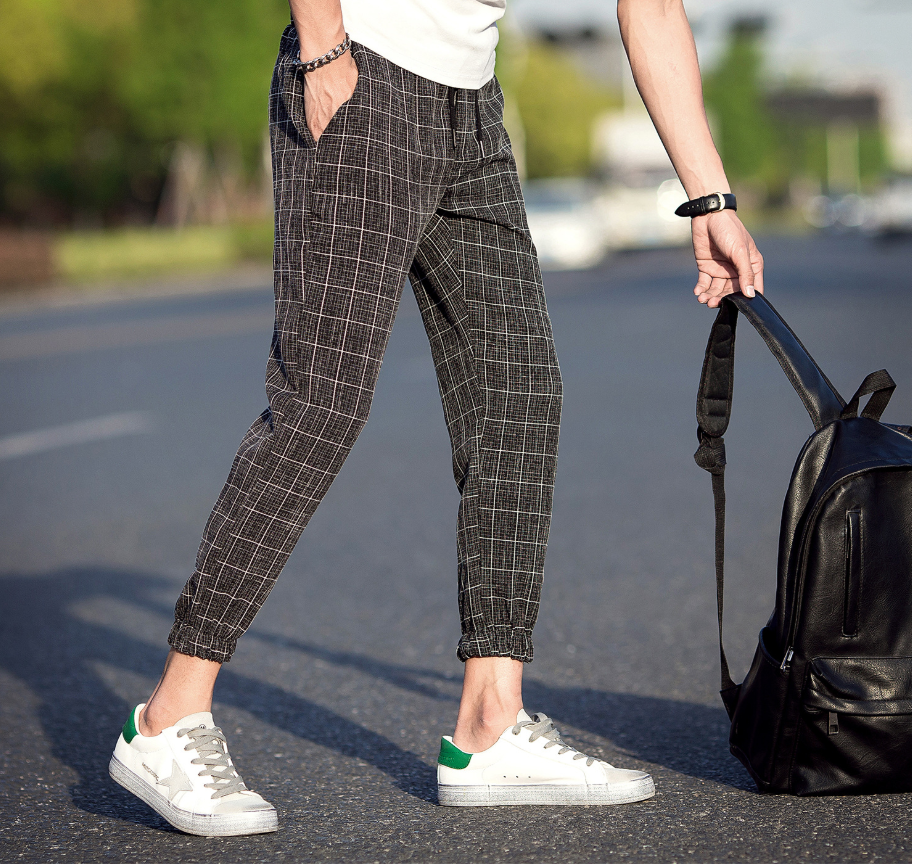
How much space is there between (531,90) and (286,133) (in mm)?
66440

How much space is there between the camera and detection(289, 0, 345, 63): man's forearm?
2.21m

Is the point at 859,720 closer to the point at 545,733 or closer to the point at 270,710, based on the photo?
the point at 545,733

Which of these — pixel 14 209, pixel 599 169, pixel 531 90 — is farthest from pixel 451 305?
pixel 531 90

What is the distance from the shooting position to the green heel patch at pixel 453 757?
2.41 m

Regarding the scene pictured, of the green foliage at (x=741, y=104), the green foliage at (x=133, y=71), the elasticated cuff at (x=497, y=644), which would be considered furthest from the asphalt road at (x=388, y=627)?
the green foliage at (x=741, y=104)

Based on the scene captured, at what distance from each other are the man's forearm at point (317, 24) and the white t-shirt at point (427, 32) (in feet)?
0.30

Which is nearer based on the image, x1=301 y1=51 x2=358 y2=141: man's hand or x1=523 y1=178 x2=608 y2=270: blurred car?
x1=301 y1=51 x2=358 y2=141: man's hand

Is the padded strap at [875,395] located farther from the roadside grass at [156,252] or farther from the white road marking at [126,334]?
the roadside grass at [156,252]

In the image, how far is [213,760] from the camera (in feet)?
7.50

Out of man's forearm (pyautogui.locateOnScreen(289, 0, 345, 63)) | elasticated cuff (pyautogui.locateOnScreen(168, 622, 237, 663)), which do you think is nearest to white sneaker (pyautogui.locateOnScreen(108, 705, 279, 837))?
elasticated cuff (pyautogui.locateOnScreen(168, 622, 237, 663))

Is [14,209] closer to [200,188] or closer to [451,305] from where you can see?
[200,188]

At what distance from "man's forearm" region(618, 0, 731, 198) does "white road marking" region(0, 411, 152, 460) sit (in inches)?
211

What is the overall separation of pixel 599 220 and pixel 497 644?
28883mm

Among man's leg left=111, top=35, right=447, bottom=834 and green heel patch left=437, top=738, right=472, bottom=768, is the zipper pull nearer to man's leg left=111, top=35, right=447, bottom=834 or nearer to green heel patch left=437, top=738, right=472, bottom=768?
green heel patch left=437, top=738, right=472, bottom=768
